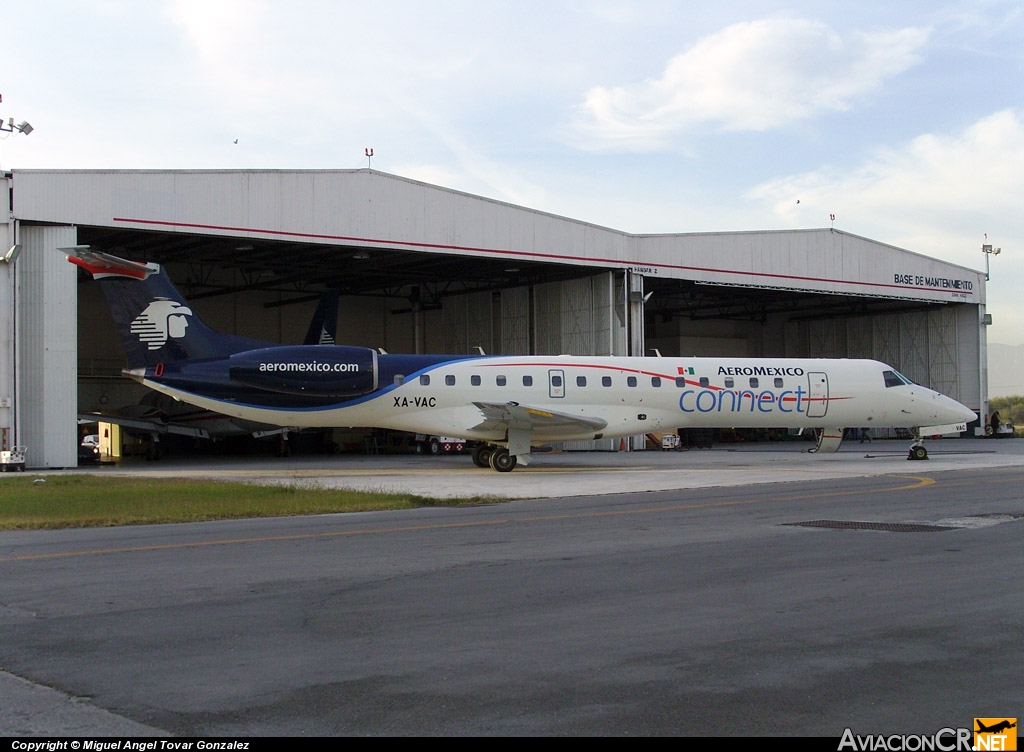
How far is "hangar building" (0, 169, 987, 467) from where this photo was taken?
2994 centimetres

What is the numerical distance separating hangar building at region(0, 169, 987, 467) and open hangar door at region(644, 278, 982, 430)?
0.40 feet

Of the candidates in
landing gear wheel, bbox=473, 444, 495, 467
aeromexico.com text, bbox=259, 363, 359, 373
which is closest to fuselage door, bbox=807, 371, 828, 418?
landing gear wheel, bbox=473, 444, 495, 467

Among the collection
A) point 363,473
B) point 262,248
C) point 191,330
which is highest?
point 262,248

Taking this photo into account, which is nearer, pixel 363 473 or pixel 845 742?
pixel 845 742

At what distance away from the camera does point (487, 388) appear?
28.4 metres

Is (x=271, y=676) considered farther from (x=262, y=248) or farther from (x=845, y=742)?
(x=262, y=248)

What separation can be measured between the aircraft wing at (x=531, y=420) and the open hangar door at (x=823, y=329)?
2040 centimetres

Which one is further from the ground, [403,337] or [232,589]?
[403,337]

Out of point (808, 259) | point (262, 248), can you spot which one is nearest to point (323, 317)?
point (262, 248)

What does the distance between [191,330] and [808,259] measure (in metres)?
29.4

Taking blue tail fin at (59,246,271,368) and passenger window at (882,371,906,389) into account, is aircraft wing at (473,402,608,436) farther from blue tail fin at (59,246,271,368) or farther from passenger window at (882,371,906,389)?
passenger window at (882,371,906,389)

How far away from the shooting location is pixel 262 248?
123 ft

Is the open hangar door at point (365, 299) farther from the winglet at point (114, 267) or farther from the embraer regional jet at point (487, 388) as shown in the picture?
the embraer regional jet at point (487, 388)

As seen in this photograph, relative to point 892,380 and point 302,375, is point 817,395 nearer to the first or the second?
point 892,380
